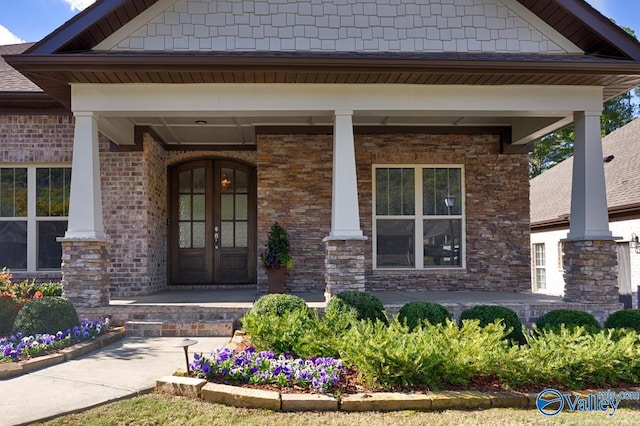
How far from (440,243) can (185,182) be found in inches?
216

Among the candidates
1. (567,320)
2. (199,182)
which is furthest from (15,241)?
(567,320)

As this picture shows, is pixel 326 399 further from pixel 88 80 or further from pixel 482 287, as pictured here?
pixel 482 287

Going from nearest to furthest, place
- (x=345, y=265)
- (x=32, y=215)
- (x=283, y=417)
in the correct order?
(x=283, y=417), (x=345, y=265), (x=32, y=215)

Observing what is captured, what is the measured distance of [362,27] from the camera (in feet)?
27.5

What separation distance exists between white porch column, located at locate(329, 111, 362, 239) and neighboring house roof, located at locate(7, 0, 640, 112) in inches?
35.8

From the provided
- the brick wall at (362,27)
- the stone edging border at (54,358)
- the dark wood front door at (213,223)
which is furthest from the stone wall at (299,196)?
the stone edging border at (54,358)

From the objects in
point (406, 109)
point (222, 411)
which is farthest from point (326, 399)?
point (406, 109)

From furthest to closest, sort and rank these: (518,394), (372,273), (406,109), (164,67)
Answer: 1. (372,273)
2. (406,109)
3. (164,67)
4. (518,394)

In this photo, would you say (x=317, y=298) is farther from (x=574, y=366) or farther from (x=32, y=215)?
(x=32, y=215)

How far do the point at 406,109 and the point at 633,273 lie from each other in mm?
8213

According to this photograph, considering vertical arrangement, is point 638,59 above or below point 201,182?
above

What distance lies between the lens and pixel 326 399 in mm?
4223

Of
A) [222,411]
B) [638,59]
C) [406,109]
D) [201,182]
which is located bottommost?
[222,411]

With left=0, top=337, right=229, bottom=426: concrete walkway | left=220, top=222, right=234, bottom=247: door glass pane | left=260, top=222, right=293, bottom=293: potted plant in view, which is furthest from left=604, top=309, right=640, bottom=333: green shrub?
left=220, top=222, right=234, bottom=247: door glass pane
